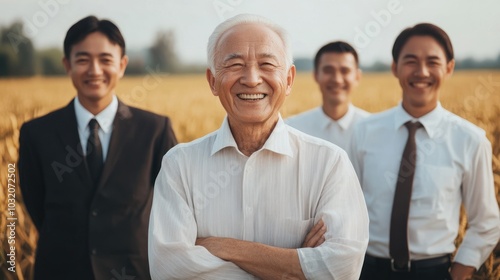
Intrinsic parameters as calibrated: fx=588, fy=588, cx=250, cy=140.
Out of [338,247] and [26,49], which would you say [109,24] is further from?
[26,49]

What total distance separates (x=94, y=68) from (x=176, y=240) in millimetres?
1444

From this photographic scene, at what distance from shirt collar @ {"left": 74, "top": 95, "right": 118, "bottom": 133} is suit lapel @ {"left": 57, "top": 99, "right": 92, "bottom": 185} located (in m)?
0.03

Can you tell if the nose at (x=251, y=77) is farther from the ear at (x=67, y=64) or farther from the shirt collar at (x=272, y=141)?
the ear at (x=67, y=64)

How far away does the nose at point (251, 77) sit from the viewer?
186cm

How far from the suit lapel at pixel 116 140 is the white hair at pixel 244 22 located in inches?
43.5

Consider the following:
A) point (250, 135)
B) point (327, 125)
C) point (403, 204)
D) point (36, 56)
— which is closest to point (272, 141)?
point (250, 135)

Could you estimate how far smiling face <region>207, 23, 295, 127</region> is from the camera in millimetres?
1872

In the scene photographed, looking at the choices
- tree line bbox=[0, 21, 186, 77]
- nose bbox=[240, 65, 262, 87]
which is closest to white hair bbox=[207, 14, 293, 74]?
nose bbox=[240, 65, 262, 87]

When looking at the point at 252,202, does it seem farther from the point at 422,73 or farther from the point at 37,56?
the point at 37,56

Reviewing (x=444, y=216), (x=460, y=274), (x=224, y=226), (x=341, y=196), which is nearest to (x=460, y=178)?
Result: (x=444, y=216)

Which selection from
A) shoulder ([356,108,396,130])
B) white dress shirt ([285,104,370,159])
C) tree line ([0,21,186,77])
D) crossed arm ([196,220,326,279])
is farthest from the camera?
tree line ([0,21,186,77])

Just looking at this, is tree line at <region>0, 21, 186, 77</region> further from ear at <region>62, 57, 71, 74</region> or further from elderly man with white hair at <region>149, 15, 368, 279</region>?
elderly man with white hair at <region>149, 15, 368, 279</region>

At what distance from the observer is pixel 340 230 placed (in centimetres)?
188

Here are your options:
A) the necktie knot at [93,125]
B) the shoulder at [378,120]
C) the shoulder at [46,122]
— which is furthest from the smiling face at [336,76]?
the shoulder at [46,122]
